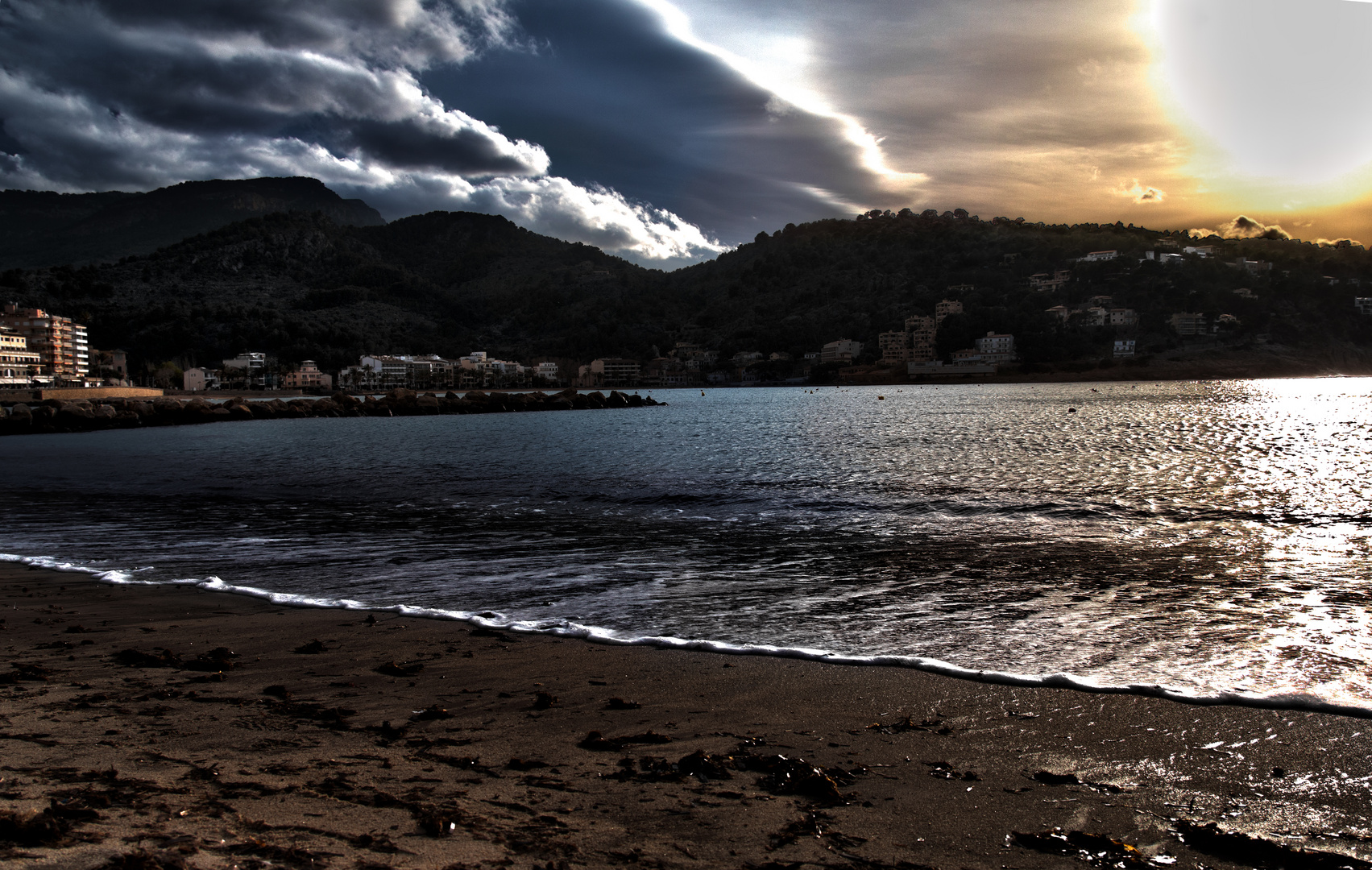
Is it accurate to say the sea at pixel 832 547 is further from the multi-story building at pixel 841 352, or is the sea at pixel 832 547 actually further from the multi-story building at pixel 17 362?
the multi-story building at pixel 841 352

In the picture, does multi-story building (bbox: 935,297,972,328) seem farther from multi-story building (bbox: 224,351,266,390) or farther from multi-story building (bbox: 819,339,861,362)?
multi-story building (bbox: 224,351,266,390)

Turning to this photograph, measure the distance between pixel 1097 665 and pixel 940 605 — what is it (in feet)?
6.00

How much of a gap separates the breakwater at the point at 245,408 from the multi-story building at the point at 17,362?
92.0 feet

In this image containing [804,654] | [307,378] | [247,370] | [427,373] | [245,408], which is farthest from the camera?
[427,373]

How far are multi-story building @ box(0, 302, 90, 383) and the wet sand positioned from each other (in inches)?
4413

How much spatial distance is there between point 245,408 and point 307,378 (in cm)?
8018

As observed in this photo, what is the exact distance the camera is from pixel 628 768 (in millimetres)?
3625

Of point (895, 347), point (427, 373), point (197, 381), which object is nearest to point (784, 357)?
point (895, 347)

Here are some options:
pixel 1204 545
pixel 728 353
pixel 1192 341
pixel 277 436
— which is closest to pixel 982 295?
pixel 1192 341

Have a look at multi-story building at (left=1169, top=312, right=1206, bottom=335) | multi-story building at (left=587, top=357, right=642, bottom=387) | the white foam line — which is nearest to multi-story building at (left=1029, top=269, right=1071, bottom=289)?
multi-story building at (left=1169, top=312, right=1206, bottom=335)

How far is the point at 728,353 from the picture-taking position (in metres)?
170

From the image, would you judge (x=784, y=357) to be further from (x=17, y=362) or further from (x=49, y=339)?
(x=17, y=362)

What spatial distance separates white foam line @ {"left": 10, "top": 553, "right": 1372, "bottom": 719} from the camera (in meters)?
4.54

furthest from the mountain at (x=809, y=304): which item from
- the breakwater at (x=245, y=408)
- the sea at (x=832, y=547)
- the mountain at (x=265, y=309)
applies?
the sea at (x=832, y=547)
